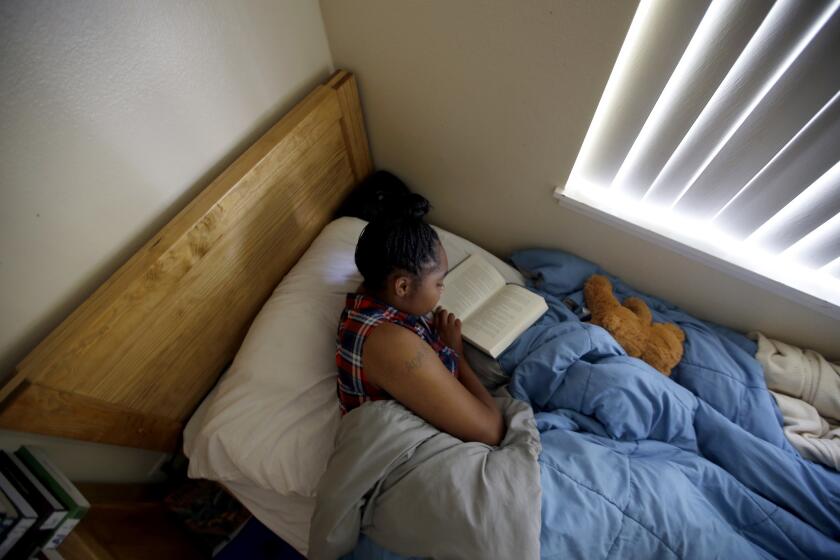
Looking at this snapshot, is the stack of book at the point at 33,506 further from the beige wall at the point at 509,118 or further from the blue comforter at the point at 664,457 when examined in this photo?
the beige wall at the point at 509,118

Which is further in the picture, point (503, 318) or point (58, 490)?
point (503, 318)

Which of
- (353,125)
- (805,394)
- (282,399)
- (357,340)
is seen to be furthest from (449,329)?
(805,394)

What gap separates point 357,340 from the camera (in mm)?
711

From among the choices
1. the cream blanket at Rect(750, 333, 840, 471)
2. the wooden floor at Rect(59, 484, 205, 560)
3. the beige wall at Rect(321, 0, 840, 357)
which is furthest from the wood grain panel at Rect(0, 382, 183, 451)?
the cream blanket at Rect(750, 333, 840, 471)

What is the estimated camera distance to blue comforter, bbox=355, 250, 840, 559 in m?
0.60

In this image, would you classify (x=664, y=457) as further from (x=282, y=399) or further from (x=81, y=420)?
(x=81, y=420)

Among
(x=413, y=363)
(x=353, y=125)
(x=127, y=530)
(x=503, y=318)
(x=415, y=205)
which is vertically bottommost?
(x=127, y=530)

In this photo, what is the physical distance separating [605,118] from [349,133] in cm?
69

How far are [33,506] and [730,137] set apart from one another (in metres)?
1.41

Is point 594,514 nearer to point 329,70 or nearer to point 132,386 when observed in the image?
Answer: point 132,386

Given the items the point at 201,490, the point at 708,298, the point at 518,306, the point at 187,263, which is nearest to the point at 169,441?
the point at 201,490

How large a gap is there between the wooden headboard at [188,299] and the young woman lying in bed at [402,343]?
0.95ft

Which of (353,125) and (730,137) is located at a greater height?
(353,125)

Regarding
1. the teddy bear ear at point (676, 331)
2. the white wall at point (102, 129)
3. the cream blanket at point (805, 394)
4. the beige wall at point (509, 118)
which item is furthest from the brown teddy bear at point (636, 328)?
the white wall at point (102, 129)
